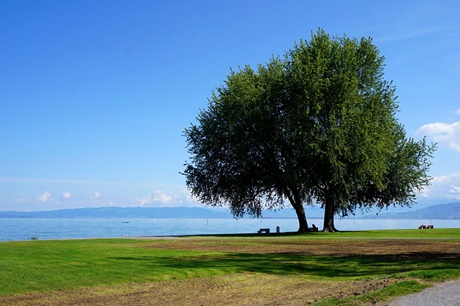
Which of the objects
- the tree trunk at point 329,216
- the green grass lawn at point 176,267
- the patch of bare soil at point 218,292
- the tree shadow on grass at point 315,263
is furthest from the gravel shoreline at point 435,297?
the tree trunk at point 329,216

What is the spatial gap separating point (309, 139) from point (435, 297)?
34.9 metres

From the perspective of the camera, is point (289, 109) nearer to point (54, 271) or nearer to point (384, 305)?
point (54, 271)

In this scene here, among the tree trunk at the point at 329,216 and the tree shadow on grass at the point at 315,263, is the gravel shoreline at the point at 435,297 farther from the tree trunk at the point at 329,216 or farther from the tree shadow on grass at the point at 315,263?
the tree trunk at the point at 329,216

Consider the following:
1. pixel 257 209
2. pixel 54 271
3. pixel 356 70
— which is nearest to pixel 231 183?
pixel 257 209

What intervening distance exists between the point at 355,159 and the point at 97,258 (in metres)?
29.3

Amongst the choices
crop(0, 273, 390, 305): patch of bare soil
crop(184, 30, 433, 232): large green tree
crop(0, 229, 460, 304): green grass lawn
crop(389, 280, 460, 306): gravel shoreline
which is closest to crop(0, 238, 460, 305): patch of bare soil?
crop(0, 273, 390, 305): patch of bare soil

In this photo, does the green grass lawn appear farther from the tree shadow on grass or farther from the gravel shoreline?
the gravel shoreline

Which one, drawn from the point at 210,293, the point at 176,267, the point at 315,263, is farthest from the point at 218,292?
the point at 315,263

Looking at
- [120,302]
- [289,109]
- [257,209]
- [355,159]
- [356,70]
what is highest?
[356,70]

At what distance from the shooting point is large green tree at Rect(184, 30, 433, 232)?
159 feet

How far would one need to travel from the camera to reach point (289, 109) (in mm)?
50281

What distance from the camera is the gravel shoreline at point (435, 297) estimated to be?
12.7 meters

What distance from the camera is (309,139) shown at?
48000 mm

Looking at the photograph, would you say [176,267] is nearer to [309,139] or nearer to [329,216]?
[309,139]
